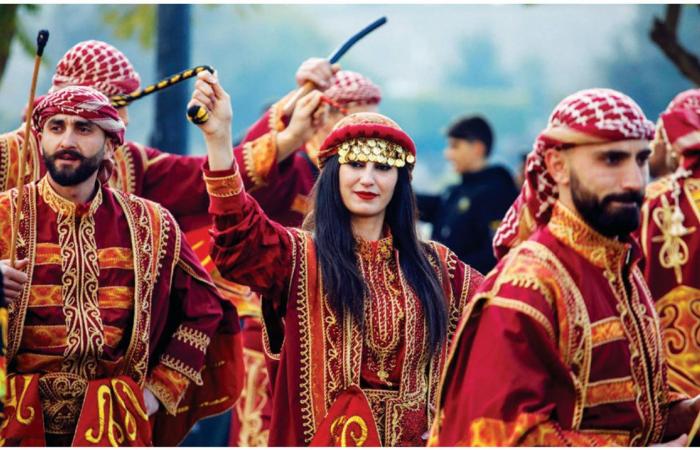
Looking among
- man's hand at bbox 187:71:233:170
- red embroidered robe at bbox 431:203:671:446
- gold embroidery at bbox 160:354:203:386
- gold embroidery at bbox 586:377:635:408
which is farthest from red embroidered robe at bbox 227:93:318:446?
gold embroidery at bbox 586:377:635:408

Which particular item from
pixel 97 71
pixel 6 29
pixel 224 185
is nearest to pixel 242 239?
pixel 224 185

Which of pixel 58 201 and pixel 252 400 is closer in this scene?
pixel 58 201

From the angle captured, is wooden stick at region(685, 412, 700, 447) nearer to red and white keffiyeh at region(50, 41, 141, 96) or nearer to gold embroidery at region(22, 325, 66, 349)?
gold embroidery at region(22, 325, 66, 349)

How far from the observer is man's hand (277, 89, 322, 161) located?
327 inches

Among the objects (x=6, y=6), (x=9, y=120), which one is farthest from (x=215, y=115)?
(x=9, y=120)

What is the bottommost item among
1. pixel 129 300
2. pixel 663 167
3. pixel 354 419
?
pixel 354 419

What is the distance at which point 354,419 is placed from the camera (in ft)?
22.5

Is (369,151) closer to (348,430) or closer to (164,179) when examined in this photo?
(348,430)

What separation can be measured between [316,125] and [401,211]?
48.0 inches

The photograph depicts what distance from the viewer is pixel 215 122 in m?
6.77

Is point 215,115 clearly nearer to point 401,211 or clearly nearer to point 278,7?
point 401,211

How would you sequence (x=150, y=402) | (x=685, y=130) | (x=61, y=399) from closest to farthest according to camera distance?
(x=61, y=399)
(x=150, y=402)
(x=685, y=130)

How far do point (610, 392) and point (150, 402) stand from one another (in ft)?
7.06

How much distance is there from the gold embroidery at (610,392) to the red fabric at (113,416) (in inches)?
77.9
